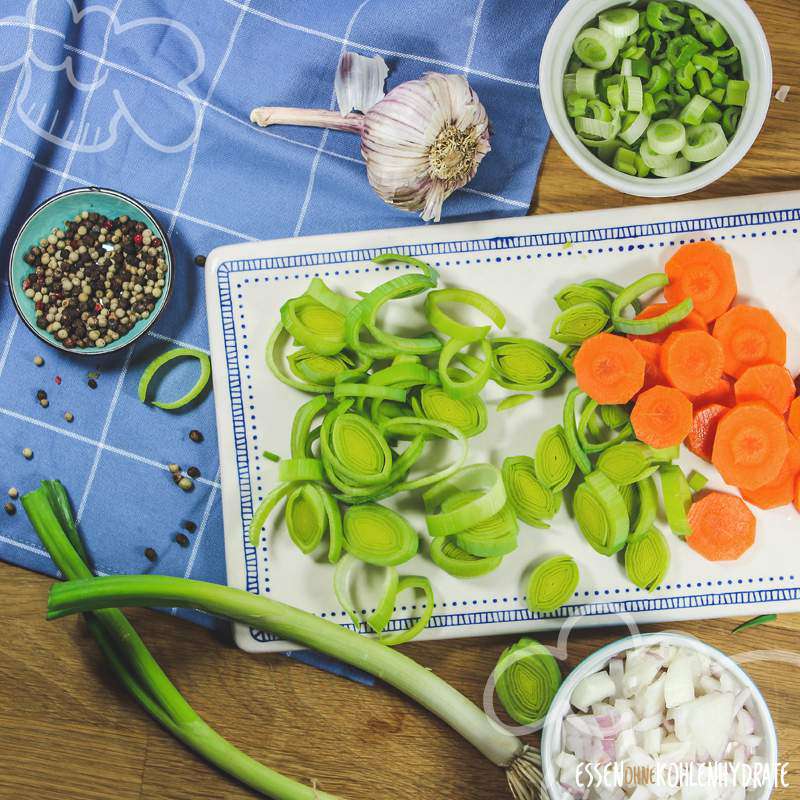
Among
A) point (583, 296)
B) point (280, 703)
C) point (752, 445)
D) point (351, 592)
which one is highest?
point (583, 296)

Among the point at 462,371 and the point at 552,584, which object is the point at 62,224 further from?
the point at 552,584

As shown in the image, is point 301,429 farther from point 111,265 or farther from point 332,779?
point 332,779

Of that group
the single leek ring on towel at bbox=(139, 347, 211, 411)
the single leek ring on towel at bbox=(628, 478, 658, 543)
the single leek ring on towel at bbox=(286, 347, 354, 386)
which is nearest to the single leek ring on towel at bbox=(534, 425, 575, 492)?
the single leek ring on towel at bbox=(628, 478, 658, 543)

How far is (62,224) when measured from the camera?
4.68 ft

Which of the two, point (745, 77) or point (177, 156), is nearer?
point (745, 77)

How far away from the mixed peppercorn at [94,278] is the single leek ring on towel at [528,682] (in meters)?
0.82

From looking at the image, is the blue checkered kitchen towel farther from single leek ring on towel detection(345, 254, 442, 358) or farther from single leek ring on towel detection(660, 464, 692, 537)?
single leek ring on towel detection(660, 464, 692, 537)

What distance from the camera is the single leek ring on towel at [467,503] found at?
4.20 feet

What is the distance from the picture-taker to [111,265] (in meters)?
1.41

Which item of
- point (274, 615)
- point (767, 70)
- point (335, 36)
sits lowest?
point (274, 615)

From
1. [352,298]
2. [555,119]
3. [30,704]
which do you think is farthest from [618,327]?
[30,704]

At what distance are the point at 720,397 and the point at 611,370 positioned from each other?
21 centimetres

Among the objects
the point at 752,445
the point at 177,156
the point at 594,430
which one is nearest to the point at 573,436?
the point at 594,430

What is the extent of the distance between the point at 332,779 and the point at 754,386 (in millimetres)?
933
